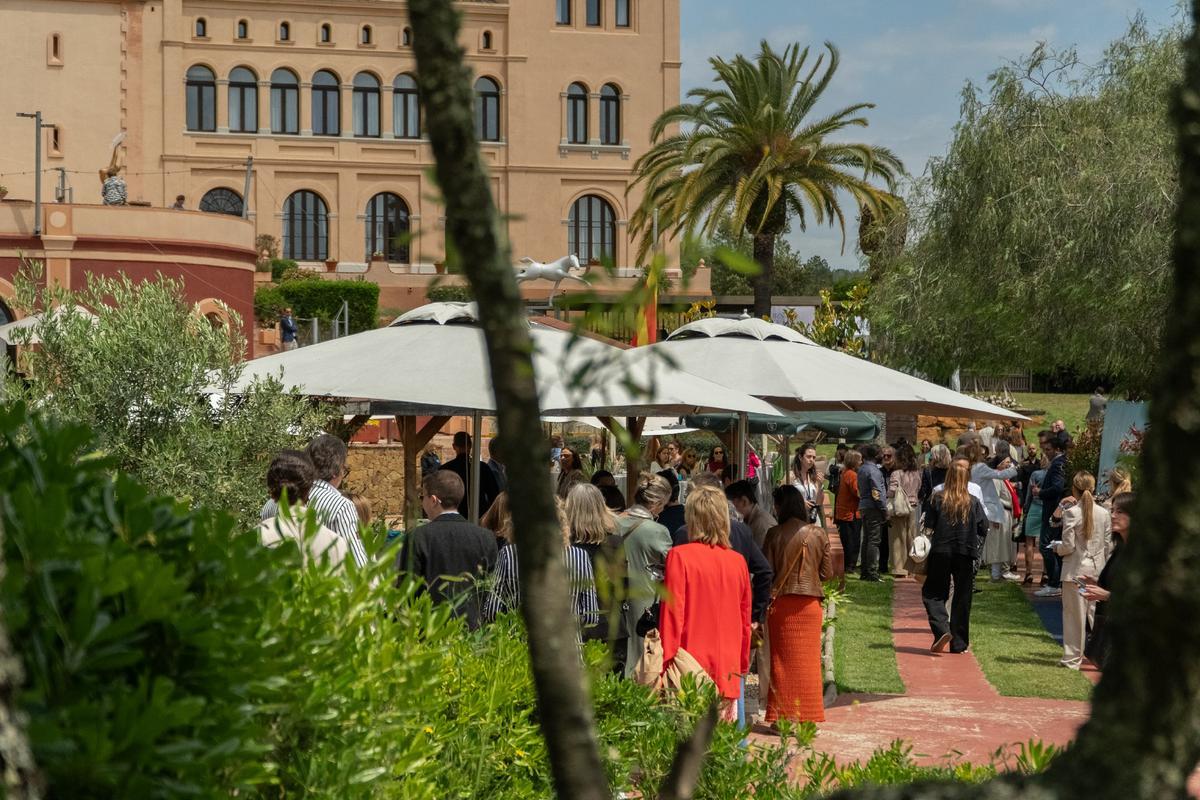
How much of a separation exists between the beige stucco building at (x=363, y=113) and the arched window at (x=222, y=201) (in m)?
0.07

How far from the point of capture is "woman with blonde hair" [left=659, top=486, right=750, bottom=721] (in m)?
7.26

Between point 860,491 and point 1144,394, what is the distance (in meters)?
3.49

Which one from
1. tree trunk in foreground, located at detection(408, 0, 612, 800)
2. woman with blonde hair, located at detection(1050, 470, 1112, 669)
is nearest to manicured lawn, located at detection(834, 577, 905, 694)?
woman with blonde hair, located at detection(1050, 470, 1112, 669)

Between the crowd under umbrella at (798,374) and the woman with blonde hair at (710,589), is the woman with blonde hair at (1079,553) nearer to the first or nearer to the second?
the crowd under umbrella at (798,374)

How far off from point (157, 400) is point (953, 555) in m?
6.60

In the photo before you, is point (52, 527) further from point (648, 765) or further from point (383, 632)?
point (648, 765)

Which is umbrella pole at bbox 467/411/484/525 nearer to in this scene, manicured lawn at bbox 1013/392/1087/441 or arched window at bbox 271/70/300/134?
manicured lawn at bbox 1013/392/1087/441

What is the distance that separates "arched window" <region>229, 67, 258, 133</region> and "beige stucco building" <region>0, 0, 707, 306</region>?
2.1 inches

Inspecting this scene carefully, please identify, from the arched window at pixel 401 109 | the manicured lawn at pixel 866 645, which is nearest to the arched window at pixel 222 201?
the arched window at pixel 401 109

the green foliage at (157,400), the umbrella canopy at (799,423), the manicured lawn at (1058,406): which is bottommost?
the manicured lawn at (1058,406)

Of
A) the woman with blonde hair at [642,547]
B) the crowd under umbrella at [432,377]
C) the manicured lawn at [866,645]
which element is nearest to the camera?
the woman with blonde hair at [642,547]

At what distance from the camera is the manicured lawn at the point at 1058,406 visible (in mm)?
43156

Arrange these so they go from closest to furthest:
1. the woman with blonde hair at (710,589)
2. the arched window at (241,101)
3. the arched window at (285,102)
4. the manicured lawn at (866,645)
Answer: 1. the woman with blonde hair at (710,589)
2. the manicured lawn at (866,645)
3. the arched window at (241,101)
4. the arched window at (285,102)

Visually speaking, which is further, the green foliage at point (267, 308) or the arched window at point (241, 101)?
the arched window at point (241, 101)
